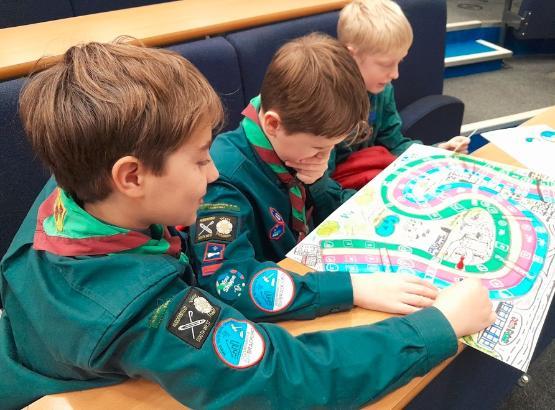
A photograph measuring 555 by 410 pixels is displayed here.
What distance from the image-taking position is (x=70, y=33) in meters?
1.26

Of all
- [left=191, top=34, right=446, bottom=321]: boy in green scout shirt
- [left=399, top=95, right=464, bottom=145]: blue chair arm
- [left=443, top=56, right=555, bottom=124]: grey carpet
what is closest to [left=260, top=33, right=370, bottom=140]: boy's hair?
[left=191, top=34, right=446, bottom=321]: boy in green scout shirt

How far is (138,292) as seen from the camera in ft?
1.69

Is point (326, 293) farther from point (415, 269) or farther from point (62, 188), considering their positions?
point (62, 188)

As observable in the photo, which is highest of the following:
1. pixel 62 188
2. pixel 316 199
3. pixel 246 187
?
pixel 62 188

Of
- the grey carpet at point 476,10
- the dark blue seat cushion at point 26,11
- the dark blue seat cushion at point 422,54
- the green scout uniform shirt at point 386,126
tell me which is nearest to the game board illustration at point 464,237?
the green scout uniform shirt at point 386,126

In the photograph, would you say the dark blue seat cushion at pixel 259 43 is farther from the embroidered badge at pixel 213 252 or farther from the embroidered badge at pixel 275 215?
the embroidered badge at pixel 213 252

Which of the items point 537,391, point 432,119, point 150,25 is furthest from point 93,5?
point 537,391

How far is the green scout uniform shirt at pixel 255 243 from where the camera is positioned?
2.24ft

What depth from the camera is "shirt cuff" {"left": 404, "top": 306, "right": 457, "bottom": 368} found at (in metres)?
0.60

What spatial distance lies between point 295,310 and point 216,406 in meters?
0.19

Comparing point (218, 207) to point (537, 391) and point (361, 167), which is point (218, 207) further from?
point (537, 391)

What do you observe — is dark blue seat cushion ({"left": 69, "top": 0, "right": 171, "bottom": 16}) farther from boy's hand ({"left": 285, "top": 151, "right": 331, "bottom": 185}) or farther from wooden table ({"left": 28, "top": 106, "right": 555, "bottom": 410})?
wooden table ({"left": 28, "top": 106, "right": 555, "bottom": 410})

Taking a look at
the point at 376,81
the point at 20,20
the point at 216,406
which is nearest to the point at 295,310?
the point at 216,406

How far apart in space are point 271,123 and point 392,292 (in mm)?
386
